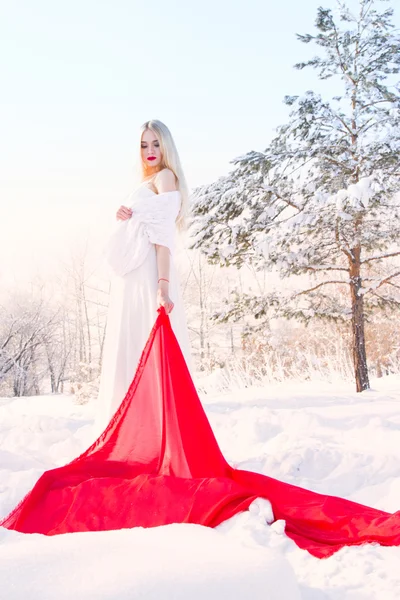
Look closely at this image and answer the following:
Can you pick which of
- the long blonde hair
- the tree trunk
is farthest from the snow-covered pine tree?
the long blonde hair

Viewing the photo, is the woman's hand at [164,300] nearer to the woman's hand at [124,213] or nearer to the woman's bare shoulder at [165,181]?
the woman's hand at [124,213]

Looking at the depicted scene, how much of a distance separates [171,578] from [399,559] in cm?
89

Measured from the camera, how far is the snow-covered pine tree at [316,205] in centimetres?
698

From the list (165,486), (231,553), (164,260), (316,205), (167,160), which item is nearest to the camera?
(231,553)

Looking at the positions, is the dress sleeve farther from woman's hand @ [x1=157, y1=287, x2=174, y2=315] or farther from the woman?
woman's hand @ [x1=157, y1=287, x2=174, y2=315]

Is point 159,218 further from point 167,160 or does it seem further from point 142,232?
point 167,160

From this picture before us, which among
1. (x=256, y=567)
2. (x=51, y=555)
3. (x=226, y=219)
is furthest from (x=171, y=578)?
(x=226, y=219)

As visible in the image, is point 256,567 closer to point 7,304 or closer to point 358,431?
point 358,431

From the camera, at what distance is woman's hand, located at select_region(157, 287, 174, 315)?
321cm

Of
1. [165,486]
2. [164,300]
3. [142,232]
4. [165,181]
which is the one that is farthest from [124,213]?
[165,486]

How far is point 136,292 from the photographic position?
3422 mm

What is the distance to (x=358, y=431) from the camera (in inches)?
165

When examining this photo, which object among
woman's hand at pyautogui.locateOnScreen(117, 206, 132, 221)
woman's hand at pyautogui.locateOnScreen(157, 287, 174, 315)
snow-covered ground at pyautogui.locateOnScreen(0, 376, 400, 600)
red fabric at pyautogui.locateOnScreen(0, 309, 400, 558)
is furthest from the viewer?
woman's hand at pyautogui.locateOnScreen(117, 206, 132, 221)

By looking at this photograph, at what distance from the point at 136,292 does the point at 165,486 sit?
1.42 metres
